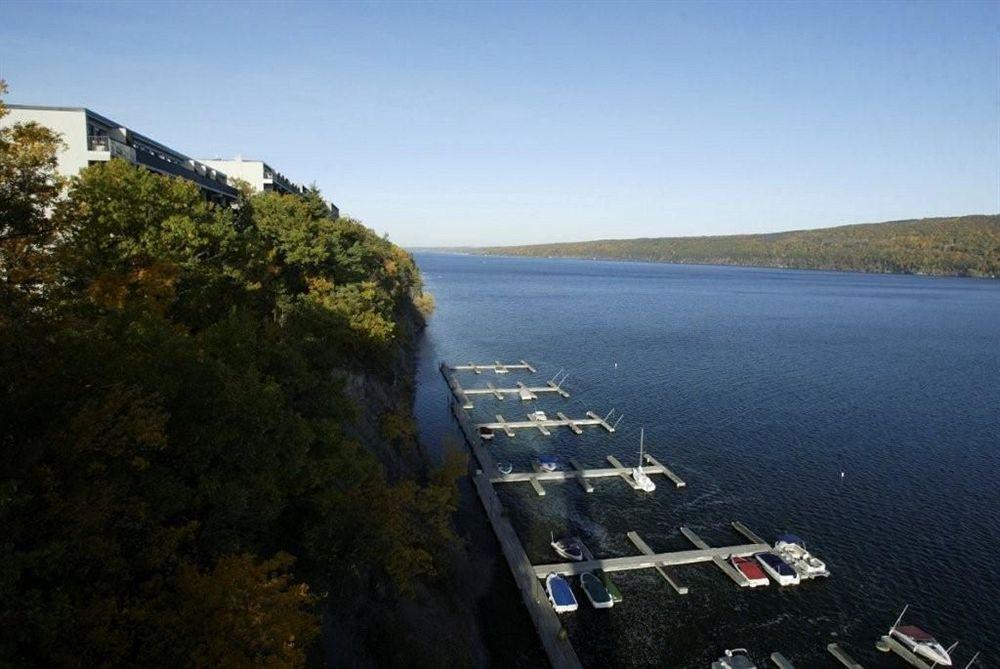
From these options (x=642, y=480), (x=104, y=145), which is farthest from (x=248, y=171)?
(x=642, y=480)

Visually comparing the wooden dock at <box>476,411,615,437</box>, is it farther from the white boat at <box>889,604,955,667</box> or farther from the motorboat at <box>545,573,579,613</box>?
the white boat at <box>889,604,955,667</box>

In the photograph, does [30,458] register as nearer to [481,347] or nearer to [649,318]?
[481,347]

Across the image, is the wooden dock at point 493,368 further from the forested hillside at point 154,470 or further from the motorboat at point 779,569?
the forested hillside at point 154,470

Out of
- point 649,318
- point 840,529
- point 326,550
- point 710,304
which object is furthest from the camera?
point 710,304

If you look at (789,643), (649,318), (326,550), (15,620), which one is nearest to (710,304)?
(649,318)

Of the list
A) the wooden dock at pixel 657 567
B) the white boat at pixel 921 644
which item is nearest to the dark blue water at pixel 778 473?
the wooden dock at pixel 657 567

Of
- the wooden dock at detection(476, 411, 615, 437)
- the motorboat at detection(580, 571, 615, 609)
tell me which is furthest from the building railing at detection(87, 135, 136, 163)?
the motorboat at detection(580, 571, 615, 609)
